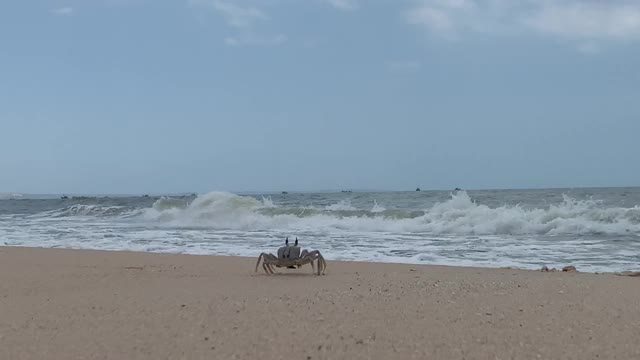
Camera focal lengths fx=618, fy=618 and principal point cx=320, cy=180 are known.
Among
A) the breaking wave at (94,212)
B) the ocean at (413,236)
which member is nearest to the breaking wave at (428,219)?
the ocean at (413,236)

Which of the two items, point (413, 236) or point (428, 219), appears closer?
point (413, 236)

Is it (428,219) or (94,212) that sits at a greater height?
(428,219)

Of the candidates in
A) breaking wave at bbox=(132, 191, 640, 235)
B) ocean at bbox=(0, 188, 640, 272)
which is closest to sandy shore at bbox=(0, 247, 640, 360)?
ocean at bbox=(0, 188, 640, 272)

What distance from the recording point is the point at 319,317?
4434mm

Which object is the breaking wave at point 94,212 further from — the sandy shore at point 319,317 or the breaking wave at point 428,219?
the sandy shore at point 319,317

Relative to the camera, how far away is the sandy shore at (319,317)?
3.52 meters

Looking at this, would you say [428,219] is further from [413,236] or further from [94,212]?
[94,212]

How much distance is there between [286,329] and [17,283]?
13.6 feet

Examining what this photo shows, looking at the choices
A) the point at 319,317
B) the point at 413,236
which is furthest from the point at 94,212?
the point at 319,317

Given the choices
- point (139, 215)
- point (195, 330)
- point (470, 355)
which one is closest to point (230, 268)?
point (195, 330)

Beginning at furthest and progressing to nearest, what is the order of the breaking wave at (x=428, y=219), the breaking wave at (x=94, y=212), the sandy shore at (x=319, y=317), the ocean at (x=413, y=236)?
the breaking wave at (x=94, y=212), the breaking wave at (x=428, y=219), the ocean at (x=413, y=236), the sandy shore at (x=319, y=317)

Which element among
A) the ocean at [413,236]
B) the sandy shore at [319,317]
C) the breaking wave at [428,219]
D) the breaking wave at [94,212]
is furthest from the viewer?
the breaking wave at [94,212]

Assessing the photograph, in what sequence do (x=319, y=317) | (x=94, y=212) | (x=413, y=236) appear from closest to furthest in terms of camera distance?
(x=319, y=317) → (x=413, y=236) → (x=94, y=212)

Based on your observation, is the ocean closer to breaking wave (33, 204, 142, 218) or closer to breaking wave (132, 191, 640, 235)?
breaking wave (132, 191, 640, 235)
